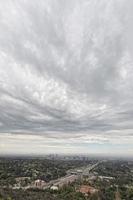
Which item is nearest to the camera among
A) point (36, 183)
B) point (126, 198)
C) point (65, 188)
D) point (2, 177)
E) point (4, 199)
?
point (4, 199)

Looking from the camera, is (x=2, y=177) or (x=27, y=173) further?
(x=27, y=173)

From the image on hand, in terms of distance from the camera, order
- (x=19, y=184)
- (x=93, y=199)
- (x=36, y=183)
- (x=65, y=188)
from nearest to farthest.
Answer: (x=93, y=199) < (x=65, y=188) < (x=19, y=184) < (x=36, y=183)

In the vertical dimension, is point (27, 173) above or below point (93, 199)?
above

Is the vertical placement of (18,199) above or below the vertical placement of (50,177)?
below

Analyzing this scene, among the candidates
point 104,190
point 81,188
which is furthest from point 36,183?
point 104,190

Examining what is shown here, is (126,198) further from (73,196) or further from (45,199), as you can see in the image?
(45,199)

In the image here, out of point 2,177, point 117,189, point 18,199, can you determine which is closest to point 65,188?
point 117,189

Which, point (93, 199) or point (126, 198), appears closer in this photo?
point (93, 199)

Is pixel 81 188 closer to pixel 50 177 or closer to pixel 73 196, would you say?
pixel 73 196

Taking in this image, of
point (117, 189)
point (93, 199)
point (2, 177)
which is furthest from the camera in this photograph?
point (2, 177)
